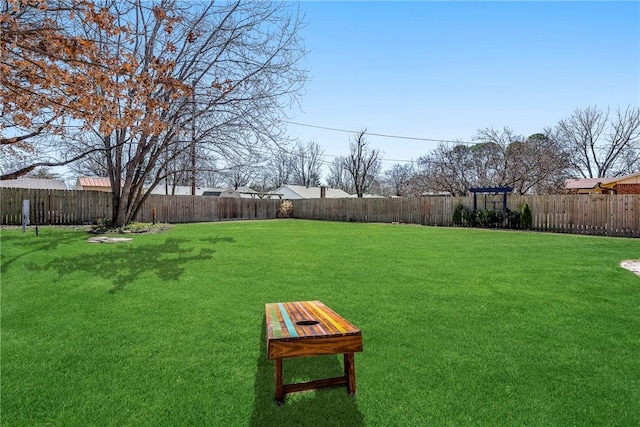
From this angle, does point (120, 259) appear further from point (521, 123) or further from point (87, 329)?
point (521, 123)

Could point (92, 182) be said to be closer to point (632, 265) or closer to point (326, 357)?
point (326, 357)

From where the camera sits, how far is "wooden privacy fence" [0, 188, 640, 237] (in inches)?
501

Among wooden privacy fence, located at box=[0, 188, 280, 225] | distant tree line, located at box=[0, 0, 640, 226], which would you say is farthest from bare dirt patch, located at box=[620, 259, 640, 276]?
wooden privacy fence, located at box=[0, 188, 280, 225]

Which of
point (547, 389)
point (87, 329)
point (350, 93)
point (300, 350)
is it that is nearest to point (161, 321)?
point (87, 329)

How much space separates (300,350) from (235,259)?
4.84m

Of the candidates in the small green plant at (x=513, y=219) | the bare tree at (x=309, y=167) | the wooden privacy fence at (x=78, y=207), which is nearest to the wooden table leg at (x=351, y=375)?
the small green plant at (x=513, y=219)

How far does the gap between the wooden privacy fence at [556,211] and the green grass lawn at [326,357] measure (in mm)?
8397

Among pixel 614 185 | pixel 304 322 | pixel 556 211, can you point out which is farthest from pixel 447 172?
pixel 304 322

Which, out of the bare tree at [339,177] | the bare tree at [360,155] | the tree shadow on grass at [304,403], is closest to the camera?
the tree shadow on grass at [304,403]

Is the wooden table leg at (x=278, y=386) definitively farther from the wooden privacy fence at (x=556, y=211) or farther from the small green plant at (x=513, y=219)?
the small green plant at (x=513, y=219)

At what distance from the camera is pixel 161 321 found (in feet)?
11.5

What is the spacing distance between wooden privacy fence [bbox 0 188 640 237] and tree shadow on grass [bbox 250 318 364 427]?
46.4 ft

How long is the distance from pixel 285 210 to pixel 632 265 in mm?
21750

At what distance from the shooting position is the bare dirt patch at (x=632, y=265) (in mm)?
5784
